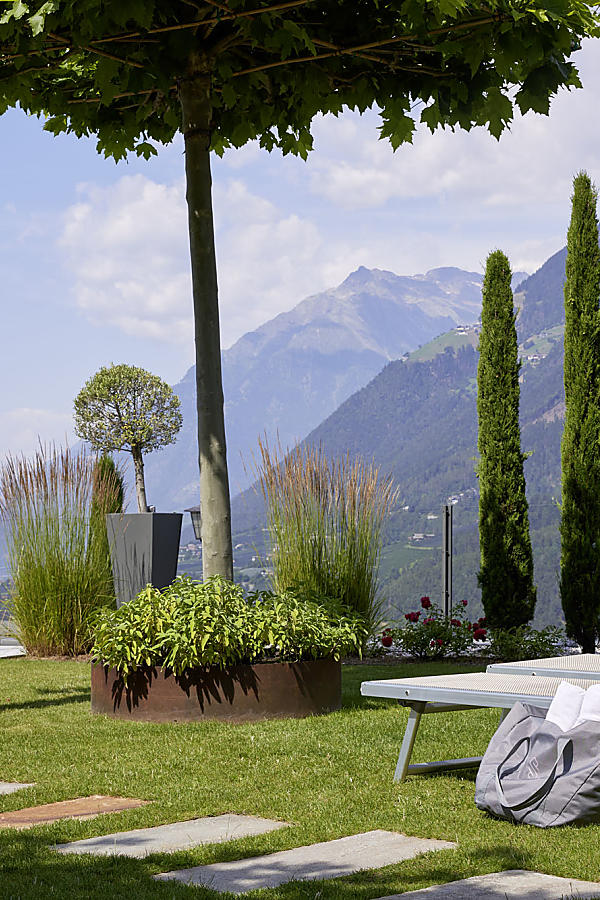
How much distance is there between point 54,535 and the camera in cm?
746

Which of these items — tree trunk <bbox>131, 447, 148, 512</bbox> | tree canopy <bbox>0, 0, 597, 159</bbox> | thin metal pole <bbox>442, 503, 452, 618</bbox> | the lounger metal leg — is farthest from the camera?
tree trunk <bbox>131, 447, 148, 512</bbox>

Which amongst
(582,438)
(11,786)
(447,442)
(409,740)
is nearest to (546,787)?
(409,740)

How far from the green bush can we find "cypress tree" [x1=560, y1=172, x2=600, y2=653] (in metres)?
4.78

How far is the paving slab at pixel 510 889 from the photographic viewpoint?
80.2 inches

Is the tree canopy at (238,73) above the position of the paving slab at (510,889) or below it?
above

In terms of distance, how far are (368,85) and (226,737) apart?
9.92 feet

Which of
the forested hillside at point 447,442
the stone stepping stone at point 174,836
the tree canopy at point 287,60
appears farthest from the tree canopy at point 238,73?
the forested hillside at point 447,442

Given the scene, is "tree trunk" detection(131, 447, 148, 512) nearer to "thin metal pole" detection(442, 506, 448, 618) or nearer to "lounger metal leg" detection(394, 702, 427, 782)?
"thin metal pole" detection(442, 506, 448, 618)

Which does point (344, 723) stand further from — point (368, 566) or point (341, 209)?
point (341, 209)

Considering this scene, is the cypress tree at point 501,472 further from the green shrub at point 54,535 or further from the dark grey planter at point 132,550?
the green shrub at point 54,535

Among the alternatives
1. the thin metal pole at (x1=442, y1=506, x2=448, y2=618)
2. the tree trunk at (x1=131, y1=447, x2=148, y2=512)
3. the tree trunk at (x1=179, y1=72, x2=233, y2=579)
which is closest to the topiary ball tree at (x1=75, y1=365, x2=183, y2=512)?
the tree trunk at (x1=131, y1=447, x2=148, y2=512)

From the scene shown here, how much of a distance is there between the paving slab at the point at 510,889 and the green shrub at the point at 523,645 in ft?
18.6

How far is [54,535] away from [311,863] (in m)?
5.47

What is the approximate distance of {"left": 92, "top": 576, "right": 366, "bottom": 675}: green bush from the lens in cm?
437
